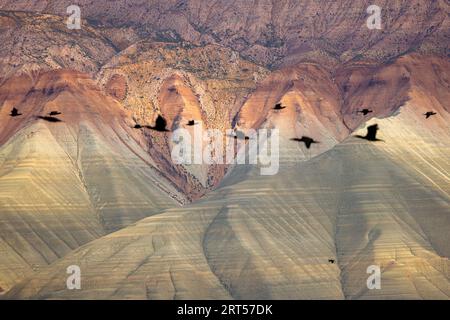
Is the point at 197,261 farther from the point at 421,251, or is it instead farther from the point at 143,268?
the point at 421,251

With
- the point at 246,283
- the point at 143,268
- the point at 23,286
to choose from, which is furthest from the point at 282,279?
the point at 23,286
